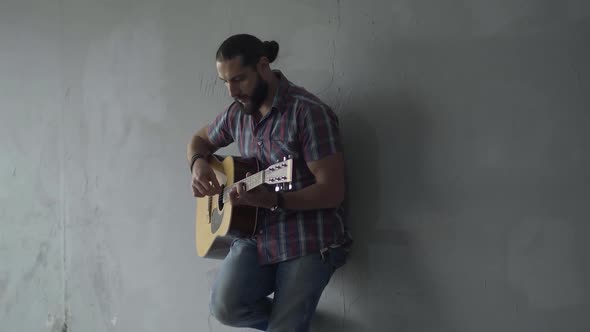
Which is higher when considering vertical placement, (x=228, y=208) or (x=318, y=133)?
(x=318, y=133)

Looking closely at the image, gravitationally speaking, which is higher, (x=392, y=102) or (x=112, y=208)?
(x=392, y=102)

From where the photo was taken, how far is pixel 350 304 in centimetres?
211

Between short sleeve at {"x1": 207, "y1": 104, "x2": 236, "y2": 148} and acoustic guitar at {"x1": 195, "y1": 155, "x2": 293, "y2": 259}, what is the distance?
0.25ft

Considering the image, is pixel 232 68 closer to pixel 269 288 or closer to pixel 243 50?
pixel 243 50

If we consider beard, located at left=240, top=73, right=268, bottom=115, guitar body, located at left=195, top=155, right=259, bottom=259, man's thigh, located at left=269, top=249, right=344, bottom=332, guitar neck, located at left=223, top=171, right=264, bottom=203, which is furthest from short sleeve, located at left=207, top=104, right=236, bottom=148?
man's thigh, located at left=269, top=249, right=344, bottom=332

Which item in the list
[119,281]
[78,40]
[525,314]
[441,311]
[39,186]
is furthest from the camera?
[39,186]

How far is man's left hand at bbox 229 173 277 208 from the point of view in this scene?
5.91 feet

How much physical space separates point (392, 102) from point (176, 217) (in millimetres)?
1247

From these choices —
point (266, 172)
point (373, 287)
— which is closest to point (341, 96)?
point (266, 172)

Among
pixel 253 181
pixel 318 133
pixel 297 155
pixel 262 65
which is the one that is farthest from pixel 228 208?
pixel 262 65

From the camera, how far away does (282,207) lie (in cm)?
189

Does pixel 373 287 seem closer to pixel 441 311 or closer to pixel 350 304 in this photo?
pixel 350 304

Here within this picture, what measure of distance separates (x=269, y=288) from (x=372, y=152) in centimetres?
59

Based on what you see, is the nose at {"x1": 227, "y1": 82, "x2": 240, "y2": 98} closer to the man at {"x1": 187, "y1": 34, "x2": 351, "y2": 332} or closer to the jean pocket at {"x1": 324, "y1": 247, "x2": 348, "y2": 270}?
the man at {"x1": 187, "y1": 34, "x2": 351, "y2": 332}
